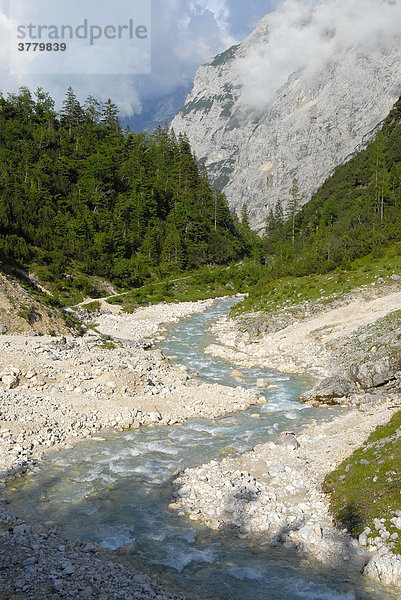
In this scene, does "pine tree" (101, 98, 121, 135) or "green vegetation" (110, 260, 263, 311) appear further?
"pine tree" (101, 98, 121, 135)

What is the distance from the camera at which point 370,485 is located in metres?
10.1

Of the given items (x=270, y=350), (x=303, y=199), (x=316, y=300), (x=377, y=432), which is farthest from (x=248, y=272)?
(x=303, y=199)

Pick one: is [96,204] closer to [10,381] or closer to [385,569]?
[10,381]

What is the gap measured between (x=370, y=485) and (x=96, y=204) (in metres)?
66.6

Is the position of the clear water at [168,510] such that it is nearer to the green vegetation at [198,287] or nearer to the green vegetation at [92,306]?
the green vegetation at [92,306]

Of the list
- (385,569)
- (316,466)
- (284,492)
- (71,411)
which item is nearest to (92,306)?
(71,411)

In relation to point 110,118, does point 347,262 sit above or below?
below

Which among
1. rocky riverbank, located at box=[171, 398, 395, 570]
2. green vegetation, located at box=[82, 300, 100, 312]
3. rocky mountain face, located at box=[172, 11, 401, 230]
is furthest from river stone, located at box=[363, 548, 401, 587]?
rocky mountain face, located at box=[172, 11, 401, 230]

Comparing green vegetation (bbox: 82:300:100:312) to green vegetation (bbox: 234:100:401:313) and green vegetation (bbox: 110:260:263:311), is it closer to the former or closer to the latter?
green vegetation (bbox: 110:260:263:311)

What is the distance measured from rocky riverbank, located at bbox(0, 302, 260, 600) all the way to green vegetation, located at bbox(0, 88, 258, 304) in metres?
26.6

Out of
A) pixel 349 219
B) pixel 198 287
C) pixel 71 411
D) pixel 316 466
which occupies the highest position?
pixel 349 219

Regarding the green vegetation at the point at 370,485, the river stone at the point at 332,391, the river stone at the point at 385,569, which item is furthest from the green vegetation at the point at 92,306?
the river stone at the point at 385,569

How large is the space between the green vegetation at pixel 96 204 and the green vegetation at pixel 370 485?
40047 millimetres

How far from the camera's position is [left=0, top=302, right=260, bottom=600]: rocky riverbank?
7699 millimetres
